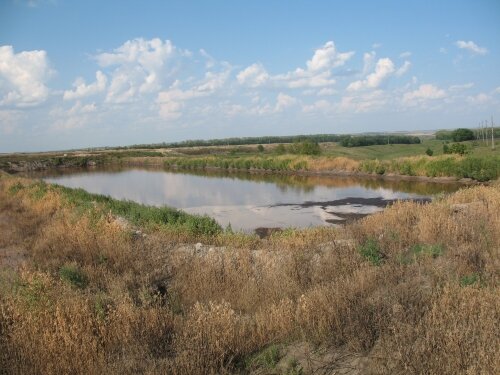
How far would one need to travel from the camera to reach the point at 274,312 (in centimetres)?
475

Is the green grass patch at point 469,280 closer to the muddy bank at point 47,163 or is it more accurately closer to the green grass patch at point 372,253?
the green grass patch at point 372,253

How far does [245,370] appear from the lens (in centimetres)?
406

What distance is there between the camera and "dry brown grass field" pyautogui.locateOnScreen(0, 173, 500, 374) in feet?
12.5

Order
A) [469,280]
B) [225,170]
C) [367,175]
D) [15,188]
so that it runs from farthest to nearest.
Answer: [225,170]
[367,175]
[15,188]
[469,280]

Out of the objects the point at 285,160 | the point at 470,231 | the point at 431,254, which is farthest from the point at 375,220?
the point at 285,160

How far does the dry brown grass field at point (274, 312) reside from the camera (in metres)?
3.80

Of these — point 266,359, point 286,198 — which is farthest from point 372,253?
point 286,198

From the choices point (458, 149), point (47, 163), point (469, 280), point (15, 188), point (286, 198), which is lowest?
point (286, 198)

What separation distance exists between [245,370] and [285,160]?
46178 mm

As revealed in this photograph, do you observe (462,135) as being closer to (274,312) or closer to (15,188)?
(15,188)

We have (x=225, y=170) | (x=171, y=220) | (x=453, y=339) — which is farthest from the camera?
(x=225, y=170)

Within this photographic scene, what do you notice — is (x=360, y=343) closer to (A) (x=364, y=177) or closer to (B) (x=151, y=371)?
(B) (x=151, y=371)

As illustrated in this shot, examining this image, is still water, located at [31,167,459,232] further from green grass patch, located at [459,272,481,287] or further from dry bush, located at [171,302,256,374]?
dry bush, located at [171,302,256,374]

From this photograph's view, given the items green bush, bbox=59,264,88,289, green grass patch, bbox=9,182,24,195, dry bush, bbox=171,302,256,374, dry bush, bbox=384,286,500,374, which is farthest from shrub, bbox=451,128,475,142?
dry bush, bbox=171,302,256,374
